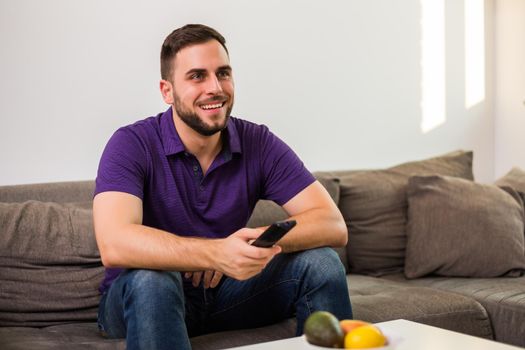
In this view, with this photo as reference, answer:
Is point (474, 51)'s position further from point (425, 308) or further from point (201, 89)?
point (201, 89)

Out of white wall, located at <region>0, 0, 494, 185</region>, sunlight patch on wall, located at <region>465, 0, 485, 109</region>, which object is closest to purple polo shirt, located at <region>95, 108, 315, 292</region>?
white wall, located at <region>0, 0, 494, 185</region>

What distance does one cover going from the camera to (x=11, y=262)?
2.40 meters

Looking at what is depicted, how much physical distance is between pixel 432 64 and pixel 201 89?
6.15 ft

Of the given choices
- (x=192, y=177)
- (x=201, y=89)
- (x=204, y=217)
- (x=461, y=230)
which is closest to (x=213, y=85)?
(x=201, y=89)

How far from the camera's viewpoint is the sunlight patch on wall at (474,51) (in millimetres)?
4047

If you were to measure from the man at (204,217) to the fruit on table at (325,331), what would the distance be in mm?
443

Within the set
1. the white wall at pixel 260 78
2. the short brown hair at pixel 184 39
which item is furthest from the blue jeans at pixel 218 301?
the white wall at pixel 260 78

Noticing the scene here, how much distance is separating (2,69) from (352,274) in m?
1.50

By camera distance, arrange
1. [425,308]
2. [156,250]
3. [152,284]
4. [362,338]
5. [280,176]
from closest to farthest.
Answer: [362,338] < [152,284] < [156,250] < [280,176] < [425,308]

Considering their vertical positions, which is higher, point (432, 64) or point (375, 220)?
point (432, 64)

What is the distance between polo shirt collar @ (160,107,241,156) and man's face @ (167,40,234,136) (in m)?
0.05

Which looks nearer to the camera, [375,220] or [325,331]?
[325,331]

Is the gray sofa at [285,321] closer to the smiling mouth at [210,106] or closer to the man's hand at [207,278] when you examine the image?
the man's hand at [207,278]

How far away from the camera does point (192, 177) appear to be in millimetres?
2326
